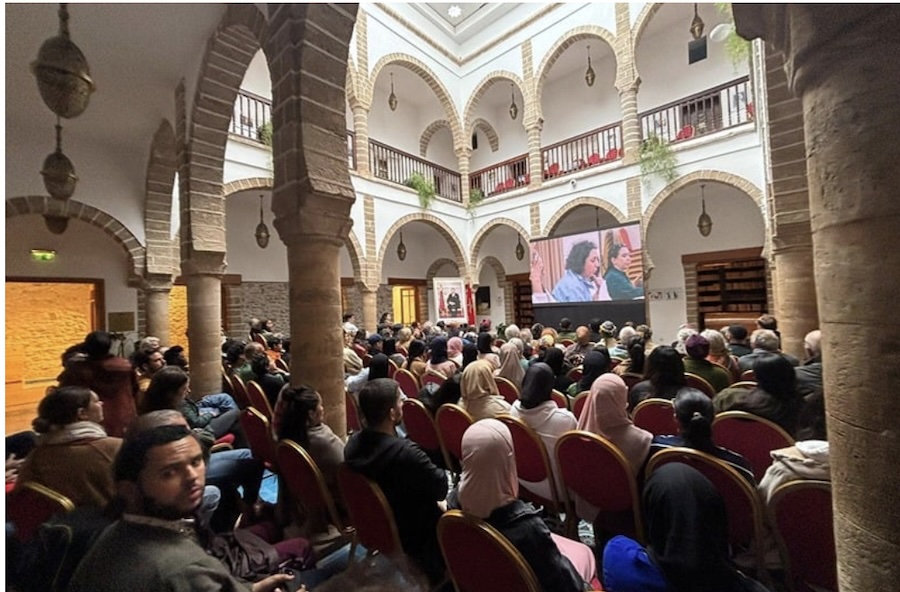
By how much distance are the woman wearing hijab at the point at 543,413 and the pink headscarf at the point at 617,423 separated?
34 centimetres

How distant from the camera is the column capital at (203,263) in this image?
189 inches

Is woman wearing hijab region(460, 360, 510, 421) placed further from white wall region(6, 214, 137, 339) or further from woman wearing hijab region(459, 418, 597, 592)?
white wall region(6, 214, 137, 339)

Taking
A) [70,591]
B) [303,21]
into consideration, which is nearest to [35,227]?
[303,21]

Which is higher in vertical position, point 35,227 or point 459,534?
point 35,227

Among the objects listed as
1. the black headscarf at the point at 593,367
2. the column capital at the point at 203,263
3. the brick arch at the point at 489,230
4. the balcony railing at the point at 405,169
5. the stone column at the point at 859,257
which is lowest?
the black headscarf at the point at 593,367

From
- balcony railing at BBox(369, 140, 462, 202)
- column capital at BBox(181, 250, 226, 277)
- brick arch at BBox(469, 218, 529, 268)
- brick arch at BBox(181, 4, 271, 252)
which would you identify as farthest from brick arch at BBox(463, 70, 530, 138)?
column capital at BBox(181, 250, 226, 277)

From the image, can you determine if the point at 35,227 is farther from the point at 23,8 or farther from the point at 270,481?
the point at 270,481

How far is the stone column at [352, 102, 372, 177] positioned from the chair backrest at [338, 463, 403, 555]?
31.4 feet

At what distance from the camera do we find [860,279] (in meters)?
0.93

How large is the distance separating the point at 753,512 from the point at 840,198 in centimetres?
127

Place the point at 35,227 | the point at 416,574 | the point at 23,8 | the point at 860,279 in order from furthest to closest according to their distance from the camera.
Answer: the point at 35,227
the point at 23,8
the point at 416,574
the point at 860,279

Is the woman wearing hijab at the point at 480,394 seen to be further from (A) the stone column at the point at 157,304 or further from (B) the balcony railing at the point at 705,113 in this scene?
(B) the balcony railing at the point at 705,113

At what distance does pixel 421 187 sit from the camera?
38.8ft

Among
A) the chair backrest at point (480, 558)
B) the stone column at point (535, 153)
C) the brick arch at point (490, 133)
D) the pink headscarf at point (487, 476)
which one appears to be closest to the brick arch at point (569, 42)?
the stone column at point (535, 153)
